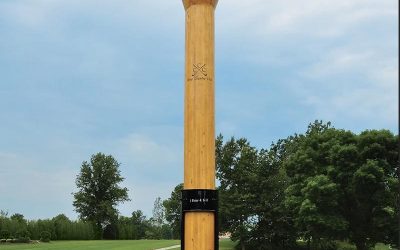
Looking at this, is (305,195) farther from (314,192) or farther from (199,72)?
(199,72)

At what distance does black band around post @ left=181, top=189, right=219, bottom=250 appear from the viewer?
8789 millimetres

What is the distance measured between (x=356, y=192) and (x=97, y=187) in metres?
47.9

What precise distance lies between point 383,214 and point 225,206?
12.3m

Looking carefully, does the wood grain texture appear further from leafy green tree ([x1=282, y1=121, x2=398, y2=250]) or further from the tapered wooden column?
leafy green tree ([x1=282, y1=121, x2=398, y2=250])

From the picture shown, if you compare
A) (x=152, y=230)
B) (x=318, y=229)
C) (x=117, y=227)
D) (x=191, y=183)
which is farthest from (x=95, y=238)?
(x=191, y=183)

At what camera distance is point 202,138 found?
29.4 feet

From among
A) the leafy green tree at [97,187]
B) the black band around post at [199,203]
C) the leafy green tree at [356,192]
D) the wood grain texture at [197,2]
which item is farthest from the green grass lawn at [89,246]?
the wood grain texture at [197,2]

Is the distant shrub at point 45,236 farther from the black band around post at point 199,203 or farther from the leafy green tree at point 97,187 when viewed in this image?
the black band around post at point 199,203

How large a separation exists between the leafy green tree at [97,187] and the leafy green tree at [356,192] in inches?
1638

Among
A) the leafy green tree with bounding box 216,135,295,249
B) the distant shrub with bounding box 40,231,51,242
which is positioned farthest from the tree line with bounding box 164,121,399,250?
the distant shrub with bounding box 40,231,51,242

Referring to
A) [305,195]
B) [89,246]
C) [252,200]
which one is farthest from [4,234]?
[305,195]

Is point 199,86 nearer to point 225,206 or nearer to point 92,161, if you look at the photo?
point 225,206

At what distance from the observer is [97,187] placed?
7338 cm

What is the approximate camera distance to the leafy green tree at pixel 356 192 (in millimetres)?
30734
